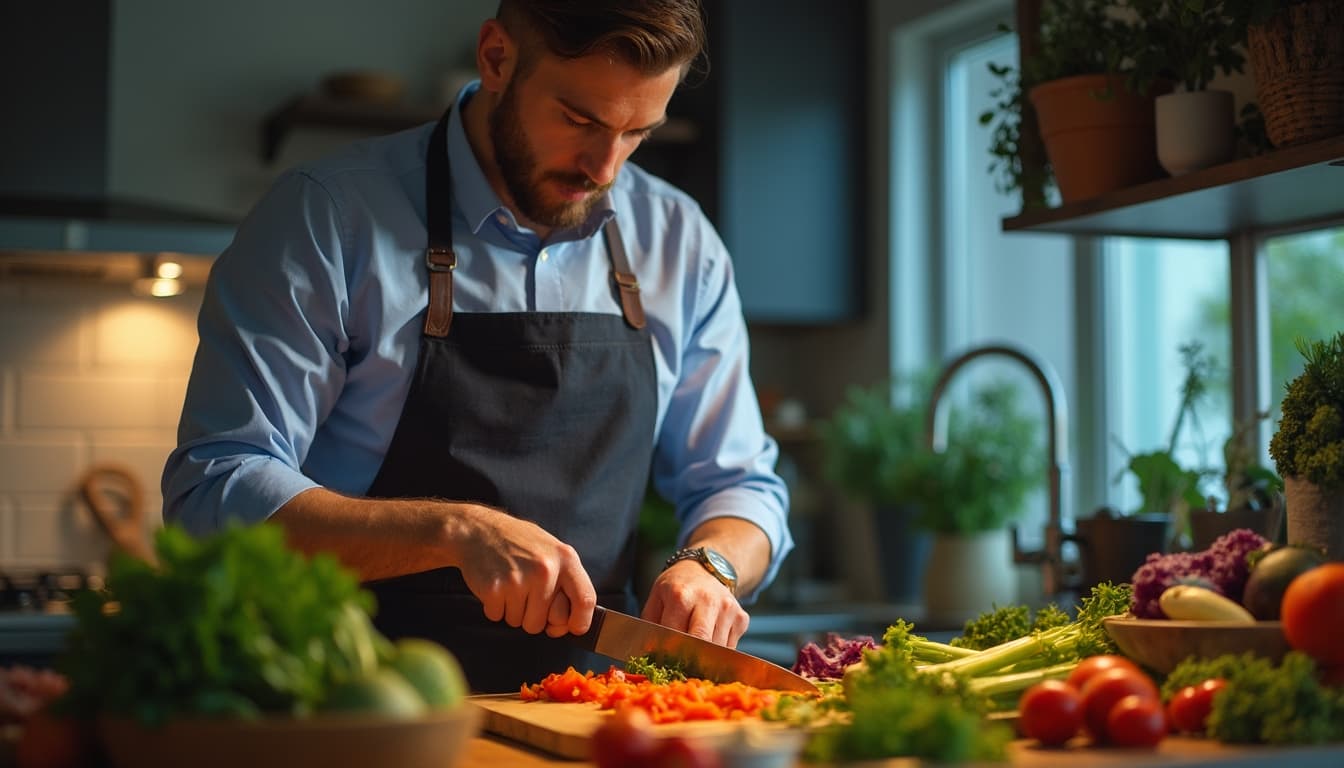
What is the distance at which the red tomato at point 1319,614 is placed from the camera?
126 centimetres

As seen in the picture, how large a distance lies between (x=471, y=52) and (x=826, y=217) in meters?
1.09

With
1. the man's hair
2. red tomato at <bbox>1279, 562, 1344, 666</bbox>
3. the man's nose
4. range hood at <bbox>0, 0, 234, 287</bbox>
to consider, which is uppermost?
range hood at <bbox>0, 0, 234, 287</bbox>

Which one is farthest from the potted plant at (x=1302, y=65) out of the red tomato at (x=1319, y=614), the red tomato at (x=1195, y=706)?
the red tomato at (x=1195, y=706)

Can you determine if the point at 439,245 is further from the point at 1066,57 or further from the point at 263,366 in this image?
the point at 1066,57

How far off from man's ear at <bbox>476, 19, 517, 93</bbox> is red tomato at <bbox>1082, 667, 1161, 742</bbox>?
3.60 feet

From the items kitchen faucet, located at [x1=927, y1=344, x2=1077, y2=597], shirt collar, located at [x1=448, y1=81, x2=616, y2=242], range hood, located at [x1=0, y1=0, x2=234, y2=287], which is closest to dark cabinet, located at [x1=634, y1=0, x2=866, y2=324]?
kitchen faucet, located at [x1=927, y1=344, x2=1077, y2=597]

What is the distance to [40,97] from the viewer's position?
351 cm

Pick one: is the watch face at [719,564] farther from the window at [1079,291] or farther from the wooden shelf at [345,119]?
the wooden shelf at [345,119]

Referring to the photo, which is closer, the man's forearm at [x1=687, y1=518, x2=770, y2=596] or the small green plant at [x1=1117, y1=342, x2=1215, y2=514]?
the man's forearm at [x1=687, y1=518, x2=770, y2=596]

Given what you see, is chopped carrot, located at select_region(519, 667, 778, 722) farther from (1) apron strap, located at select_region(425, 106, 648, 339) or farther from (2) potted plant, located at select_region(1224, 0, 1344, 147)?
(2) potted plant, located at select_region(1224, 0, 1344, 147)

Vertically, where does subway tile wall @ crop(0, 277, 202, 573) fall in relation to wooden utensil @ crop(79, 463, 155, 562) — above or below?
above

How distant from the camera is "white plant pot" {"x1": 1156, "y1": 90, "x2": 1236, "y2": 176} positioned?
190 centimetres

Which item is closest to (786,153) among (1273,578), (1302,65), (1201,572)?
(1302,65)

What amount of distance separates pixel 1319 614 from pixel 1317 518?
34 cm
